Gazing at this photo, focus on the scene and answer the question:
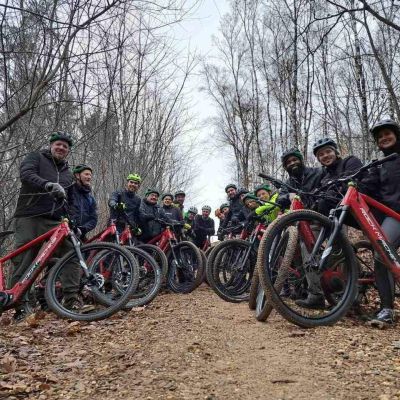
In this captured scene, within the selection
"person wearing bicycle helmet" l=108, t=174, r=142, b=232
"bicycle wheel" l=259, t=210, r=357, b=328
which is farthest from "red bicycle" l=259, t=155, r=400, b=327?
"person wearing bicycle helmet" l=108, t=174, r=142, b=232

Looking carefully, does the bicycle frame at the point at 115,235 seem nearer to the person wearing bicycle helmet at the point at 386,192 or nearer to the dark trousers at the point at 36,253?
the dark trousers at the point at 36,253

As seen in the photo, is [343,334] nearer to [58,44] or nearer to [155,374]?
[155,374]

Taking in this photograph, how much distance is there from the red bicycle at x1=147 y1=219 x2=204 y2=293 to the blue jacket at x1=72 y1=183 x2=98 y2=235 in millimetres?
1696

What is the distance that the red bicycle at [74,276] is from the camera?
3986 mm

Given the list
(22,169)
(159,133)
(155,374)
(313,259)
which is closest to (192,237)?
(159,133)

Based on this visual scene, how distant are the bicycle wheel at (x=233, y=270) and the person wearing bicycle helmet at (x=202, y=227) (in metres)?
4.73

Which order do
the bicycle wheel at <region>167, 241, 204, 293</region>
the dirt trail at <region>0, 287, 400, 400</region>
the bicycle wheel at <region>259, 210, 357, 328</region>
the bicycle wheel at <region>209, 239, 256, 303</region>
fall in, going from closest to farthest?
the dirt trail at <region>0, 287, 400, 400</region>
the bicycle wheel at <region>259, 210, 357, 328</region>
the bicycle wheel at <region>209, 239, 256, 303</region>
the bicycle wheel at <region>167, 241, 204, 293</region>

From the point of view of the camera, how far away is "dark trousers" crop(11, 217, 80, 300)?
4.33 m

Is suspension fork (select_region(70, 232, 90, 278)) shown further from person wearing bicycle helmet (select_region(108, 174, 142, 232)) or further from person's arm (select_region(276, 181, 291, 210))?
person's arm (select_region(276, 181, 291, 210))

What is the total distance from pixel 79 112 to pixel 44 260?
95.7 inches

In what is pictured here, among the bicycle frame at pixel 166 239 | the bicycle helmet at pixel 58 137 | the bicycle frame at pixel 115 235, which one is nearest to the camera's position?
the bicycle helmet at pixel 58 137

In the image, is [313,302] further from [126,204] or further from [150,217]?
[126,204]

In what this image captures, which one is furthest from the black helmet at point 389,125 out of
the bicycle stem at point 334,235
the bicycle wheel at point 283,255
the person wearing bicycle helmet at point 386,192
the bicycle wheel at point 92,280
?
the bicycle wheel at point 92,280

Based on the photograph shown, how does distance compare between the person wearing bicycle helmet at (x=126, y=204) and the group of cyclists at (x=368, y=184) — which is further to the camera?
the person wearing bicycle helmet at (x=126, y=204)
